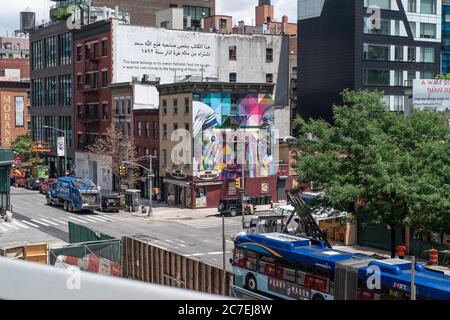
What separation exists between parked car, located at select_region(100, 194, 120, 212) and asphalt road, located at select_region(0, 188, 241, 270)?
86 cm

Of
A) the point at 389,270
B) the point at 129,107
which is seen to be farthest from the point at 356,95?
the point at 129,107

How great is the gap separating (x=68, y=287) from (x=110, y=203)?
5567cm

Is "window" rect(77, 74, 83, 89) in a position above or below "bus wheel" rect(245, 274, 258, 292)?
above

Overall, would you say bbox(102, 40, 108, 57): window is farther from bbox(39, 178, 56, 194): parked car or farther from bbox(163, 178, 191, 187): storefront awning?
bbox(163, 178, 191, 187): storefront awning

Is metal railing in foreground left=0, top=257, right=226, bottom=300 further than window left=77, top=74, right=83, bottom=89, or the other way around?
window left=77, top=74, right=83, bottom=89

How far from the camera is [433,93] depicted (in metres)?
68.4

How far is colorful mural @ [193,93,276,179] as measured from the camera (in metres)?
60.0

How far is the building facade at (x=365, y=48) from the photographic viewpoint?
84.2 m

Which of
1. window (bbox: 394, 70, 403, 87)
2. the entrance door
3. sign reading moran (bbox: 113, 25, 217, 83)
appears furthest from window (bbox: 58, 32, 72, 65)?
window (bbox: 394, 70, 403, 87)

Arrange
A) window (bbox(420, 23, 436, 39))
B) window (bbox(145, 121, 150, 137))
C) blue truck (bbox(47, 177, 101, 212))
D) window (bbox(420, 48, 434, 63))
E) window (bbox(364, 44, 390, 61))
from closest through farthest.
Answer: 1. blue truck (bbox(47, 177, 101, 212))
2. window (bbox(145, 121, 150, 137))
3. window (bbox(364, 44, 390, 61))
4. window (bbox(420, 23, 436, 39))
5. window (bbox(420, 48, 434, 63))

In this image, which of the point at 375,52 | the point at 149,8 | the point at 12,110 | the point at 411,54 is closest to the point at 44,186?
the point at 149,8

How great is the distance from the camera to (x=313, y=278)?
23891mm

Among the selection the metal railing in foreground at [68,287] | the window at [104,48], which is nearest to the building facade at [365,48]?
the window at [104,48]

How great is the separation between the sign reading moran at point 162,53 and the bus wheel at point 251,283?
1847 inches
